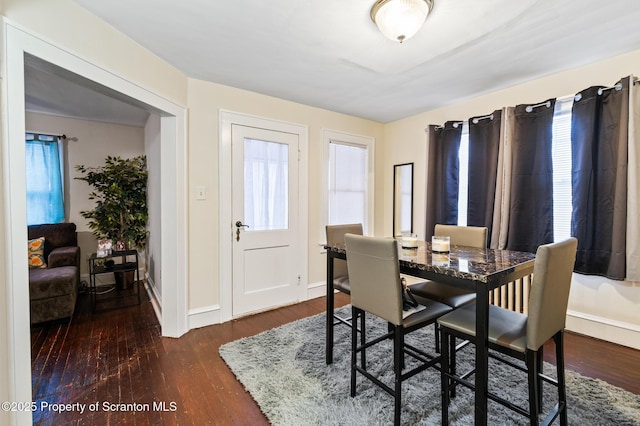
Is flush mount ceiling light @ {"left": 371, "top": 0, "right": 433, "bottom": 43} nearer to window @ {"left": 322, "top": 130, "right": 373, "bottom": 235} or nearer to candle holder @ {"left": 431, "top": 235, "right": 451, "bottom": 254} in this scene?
candle holder @ {"left": 431, "top": 235, "right": 451, "bottom": 254}

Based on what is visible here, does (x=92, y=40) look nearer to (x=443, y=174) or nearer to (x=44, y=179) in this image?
(x=44, y=179)

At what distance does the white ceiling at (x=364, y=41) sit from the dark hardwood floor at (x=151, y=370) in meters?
2.37

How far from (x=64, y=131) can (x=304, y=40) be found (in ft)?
12.1

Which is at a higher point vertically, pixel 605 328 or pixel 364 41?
pixel 364 41

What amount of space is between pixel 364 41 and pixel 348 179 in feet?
6.63

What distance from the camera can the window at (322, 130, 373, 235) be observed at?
12.2 ft

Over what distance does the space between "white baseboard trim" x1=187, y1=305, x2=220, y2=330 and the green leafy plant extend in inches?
69.0

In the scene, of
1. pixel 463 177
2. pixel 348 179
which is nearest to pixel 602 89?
pixel 463 177

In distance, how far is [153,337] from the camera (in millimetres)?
2551

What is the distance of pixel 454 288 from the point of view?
208 centimetres

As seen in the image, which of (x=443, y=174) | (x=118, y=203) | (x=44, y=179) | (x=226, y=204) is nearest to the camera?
(x=226, y=204)

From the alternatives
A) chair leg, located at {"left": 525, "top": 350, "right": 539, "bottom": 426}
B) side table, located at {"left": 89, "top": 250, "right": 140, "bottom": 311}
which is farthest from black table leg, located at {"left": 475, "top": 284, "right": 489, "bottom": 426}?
side table, located at {"left": 89, "top": 250, "right": 140, "bottom": 311}

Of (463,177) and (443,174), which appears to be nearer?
(463,177)

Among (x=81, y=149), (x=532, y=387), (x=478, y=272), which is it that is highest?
(x=81, y=149)
